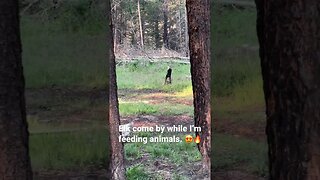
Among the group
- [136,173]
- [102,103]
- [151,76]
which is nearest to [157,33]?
[151,76]

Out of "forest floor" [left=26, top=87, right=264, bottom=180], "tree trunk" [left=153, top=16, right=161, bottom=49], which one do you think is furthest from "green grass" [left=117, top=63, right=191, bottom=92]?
"tree trunk" [left=153, top=16, right=161, bottom=49]

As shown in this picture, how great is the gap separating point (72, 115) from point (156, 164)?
149cm

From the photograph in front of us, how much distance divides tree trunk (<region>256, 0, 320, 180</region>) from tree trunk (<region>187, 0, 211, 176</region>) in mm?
5369

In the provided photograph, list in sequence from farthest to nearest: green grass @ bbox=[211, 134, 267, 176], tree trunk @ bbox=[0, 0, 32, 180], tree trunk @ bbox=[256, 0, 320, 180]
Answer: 1. green grass @ bbox=[211, 134, 267, 176]
2. tree trunk @ bbox=[0, 0, 32, 180]
3. tree trunk @ bbox=[256, 0, 320, 180]

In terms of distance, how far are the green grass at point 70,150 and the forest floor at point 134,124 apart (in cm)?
2

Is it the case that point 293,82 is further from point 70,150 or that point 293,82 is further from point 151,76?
point 151,76

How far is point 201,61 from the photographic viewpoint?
274 inches

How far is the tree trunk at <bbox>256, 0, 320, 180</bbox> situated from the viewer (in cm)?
143

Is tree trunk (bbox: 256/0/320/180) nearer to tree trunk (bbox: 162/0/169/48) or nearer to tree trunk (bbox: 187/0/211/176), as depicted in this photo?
tree trunk (bbox: 187/0/211/176)

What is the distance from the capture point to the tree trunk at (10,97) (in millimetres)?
2076

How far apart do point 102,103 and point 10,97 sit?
6.18m

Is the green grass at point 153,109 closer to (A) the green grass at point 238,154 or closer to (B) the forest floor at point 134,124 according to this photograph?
(B) the forest floor at point 134,124

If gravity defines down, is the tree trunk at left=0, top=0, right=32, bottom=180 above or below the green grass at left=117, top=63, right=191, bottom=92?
above

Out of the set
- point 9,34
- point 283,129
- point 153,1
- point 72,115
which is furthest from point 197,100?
point 283,129
